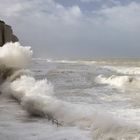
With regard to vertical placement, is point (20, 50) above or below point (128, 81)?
above

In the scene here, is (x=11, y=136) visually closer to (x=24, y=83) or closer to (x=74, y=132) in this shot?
(x=74, y=132)

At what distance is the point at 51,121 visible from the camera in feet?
28.2

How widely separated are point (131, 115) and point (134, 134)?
2880 millimetres

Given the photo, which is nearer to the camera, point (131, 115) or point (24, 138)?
point (24, 138)

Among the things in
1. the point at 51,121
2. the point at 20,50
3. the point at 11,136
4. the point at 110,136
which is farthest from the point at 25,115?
the point at 20,50

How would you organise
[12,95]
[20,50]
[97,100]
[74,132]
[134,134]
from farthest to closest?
[20,50]
[12,95]
[97,100]
[74,132]
[134,134]

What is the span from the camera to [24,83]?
14.9 m

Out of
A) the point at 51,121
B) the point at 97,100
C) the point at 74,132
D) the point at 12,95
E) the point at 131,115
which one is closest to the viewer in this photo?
the point at 74,132

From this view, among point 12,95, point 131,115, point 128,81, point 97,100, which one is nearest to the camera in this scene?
point 131,115

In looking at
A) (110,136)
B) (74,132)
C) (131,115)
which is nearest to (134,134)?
(110,136)

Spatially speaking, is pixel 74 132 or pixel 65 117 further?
pixel 65 117

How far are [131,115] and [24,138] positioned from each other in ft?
12.2

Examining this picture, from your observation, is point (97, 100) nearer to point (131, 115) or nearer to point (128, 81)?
point (131, 115)

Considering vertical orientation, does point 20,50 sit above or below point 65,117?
above
